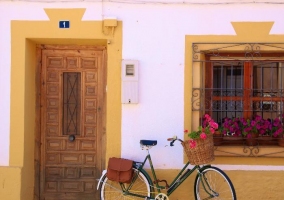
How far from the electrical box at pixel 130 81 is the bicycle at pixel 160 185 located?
2.11 ft

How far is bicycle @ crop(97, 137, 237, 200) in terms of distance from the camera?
5.74 metres

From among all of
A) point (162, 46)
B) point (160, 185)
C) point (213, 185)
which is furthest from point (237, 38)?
point (160, 185)

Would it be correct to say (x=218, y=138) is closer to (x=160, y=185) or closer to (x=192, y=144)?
(x=192, y=144)

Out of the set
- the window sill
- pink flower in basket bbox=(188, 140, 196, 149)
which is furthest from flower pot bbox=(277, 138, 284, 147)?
pink flower in basket bbox=(188, 140, 196, 149)

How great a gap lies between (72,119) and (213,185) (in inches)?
89.0

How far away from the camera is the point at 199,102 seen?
20.3ft

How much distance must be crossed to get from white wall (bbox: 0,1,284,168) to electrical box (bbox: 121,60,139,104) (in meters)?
0.10

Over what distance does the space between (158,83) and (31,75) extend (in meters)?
1.86

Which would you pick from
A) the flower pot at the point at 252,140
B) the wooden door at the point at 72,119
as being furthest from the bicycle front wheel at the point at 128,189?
the flower pot at the point at 252,140

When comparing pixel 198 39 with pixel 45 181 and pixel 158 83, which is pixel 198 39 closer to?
pixel 158 83

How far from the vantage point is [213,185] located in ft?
19.7

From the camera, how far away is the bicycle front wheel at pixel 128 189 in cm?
589

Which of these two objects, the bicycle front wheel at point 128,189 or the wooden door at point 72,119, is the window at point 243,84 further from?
the wooden door at point 72,119

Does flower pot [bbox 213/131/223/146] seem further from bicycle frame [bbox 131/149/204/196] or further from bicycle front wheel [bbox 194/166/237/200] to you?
bicycle frame [bbox 131/149/204/196]
